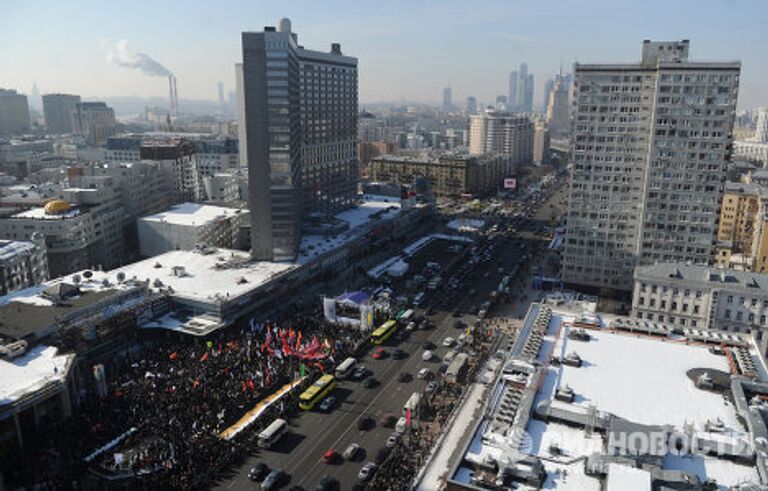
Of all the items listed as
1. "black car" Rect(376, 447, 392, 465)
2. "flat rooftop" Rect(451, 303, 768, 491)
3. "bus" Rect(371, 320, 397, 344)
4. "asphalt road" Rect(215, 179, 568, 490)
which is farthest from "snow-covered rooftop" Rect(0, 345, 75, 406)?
"flat rooftop" Rect(451, 303, 768, 491)

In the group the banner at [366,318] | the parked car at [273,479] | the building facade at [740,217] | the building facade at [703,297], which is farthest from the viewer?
the building facade at [740,217]

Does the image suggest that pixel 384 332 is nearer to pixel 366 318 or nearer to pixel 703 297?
Result: pixel 366 318

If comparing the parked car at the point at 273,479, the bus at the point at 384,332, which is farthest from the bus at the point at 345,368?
the parked car at the point at 273,479

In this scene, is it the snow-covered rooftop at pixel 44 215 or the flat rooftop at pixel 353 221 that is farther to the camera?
the flat rooftop at pixel 353 221

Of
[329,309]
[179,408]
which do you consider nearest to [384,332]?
[329,309]

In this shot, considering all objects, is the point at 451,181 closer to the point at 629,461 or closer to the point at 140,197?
the point at 140,197

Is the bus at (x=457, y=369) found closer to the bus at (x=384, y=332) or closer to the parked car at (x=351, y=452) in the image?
the bus at (x=384, y=332)

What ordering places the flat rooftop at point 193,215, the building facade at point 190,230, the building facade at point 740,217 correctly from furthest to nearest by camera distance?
the building facade at point 740,217, the flat rooftop at point 193,215, the building facade at point 190,230

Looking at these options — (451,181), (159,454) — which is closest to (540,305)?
(159,454)
